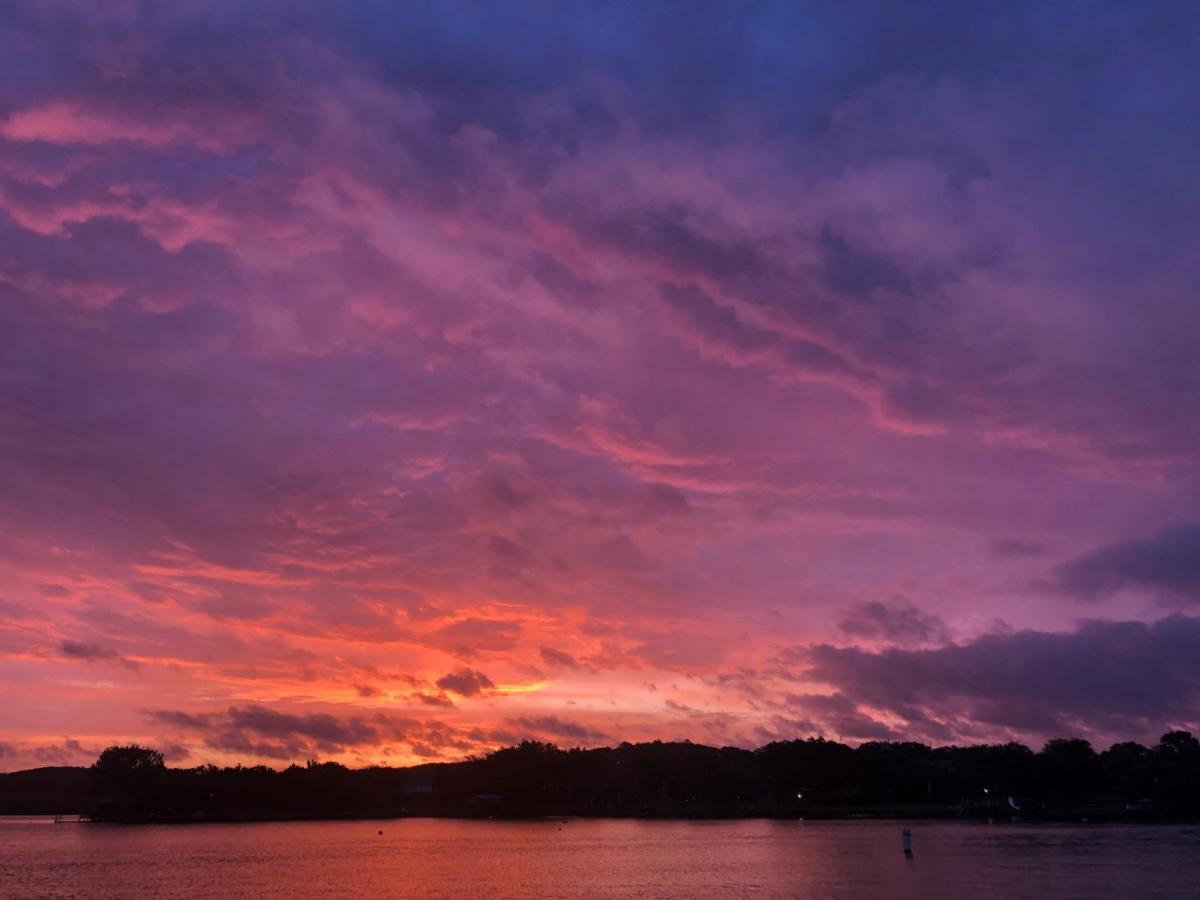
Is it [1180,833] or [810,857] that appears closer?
[810,857]

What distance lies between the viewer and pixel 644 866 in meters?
103

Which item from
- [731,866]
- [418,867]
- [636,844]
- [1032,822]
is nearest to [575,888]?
[731,866]

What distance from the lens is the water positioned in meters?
76.4

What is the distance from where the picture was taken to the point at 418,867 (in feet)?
353

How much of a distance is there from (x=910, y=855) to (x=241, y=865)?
228 feet

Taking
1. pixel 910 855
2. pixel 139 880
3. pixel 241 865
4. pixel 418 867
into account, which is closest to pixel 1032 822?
pixel 910 855

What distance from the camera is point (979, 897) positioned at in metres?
66.6

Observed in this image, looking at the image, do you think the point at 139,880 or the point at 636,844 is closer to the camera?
the point at 139,880

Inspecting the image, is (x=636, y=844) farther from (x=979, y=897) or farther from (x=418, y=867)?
(x=979, y=897)

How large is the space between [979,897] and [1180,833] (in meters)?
90.9

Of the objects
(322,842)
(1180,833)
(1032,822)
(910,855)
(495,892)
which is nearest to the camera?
(495,892)

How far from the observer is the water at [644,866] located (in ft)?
251

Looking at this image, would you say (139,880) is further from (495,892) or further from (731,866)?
(731,866)

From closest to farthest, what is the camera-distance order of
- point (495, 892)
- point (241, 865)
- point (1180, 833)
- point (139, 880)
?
1. point (495, 892)
2. point (139, 880)
3. point (241, 865)
4. point (1180, 833)
